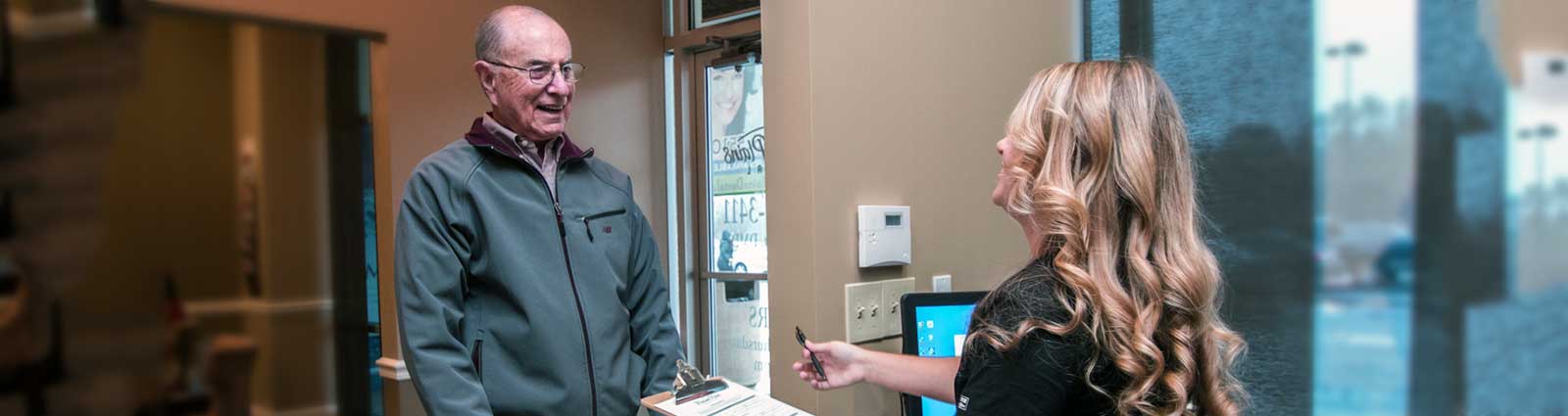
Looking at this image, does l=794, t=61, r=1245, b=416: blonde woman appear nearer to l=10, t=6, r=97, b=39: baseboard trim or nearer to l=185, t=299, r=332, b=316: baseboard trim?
l=10, t=6, r=97, b=39: baseboard trim

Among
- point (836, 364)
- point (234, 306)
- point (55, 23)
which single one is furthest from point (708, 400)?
point (234, 306)

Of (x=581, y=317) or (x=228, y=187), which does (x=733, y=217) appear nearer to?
(x=581, y=317)

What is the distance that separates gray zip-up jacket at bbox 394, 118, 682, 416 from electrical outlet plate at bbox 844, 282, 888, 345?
384 millimetres

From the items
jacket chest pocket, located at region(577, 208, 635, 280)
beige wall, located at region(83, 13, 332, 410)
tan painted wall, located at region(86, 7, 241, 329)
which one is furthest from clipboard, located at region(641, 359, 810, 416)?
tan painted wall, located at region(86, 7, 241, 329)

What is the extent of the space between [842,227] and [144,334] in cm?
Answer: 135

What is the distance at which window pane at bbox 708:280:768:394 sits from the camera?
309 centimetres

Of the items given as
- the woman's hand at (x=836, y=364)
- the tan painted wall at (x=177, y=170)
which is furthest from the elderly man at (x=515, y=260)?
the tan painted wall at (x=177, y=170)

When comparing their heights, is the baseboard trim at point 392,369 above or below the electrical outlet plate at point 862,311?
below

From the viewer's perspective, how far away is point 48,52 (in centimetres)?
113

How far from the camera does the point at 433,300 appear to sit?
4.36ft

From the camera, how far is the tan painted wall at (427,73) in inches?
109

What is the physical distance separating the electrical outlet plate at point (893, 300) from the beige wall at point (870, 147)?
0.06 ft

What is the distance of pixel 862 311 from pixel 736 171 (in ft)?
4.58

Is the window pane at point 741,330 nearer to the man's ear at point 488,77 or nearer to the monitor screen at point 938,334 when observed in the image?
the monitor screen at point 938,334
